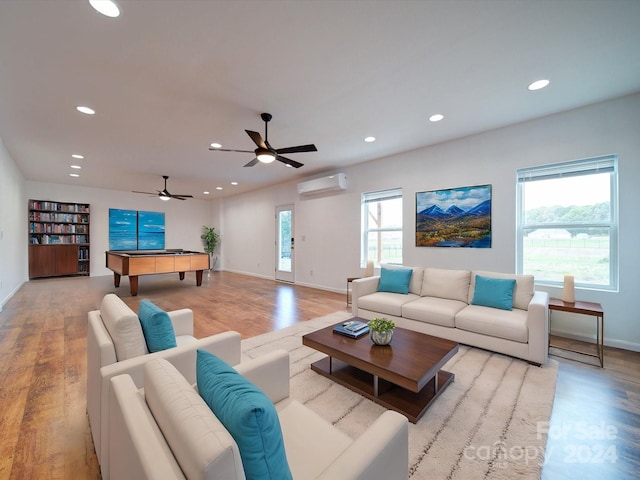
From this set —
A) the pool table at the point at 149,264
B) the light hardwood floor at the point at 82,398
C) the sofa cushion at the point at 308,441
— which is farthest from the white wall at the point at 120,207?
the sofa cushion at the point at 308,441

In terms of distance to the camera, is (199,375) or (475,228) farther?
(475,228)

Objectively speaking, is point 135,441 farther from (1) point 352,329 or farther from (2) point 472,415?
(2) point 472,415

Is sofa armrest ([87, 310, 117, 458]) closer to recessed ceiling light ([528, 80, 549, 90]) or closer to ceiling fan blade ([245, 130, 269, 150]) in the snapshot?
ceiling fan blade ([245, 130, 269, 150])

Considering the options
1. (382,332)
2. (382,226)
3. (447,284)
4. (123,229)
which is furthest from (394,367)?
(123,229)

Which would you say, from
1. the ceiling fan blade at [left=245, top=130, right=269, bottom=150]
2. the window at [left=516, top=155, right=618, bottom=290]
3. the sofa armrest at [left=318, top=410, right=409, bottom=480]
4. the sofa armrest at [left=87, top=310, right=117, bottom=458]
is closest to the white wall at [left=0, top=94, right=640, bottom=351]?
the window at [left=516, top=155, right=618, bottom=290]

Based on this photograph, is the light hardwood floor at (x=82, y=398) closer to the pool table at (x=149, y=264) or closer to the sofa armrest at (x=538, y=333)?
the sofa armrest at (x=538, y=333)

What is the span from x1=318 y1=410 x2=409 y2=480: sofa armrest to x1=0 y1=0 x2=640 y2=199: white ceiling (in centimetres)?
231

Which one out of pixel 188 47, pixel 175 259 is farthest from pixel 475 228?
pixel 175 259

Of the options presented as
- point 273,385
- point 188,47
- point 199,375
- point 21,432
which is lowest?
point 21,432

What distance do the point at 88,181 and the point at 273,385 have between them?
8.44 meters

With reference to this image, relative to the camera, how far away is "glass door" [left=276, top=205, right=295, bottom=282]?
22.7 feet

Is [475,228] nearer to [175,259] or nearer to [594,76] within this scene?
[594,76]

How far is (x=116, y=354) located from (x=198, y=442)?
1.20 metres

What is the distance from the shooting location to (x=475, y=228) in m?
3.92
